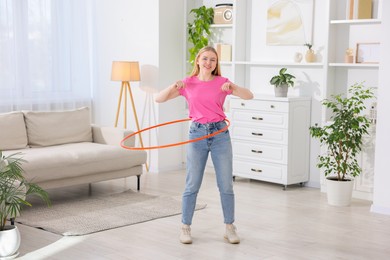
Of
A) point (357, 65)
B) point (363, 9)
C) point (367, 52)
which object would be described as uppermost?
point (363, 9)

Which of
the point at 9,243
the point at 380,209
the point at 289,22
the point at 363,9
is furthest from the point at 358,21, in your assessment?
the point at 9,243

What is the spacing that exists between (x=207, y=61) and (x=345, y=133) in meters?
2.08

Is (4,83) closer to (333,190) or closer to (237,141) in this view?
(237,141)

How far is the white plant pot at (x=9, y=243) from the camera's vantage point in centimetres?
434

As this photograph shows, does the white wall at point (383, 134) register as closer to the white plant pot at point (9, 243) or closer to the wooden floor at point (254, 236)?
the wooden floor at point (254, 236)

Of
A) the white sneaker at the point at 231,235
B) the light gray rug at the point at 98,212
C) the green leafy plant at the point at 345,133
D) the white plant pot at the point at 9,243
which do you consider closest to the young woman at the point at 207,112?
the white sneaker at the point at 231,235

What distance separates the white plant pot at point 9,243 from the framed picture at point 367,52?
3.82m

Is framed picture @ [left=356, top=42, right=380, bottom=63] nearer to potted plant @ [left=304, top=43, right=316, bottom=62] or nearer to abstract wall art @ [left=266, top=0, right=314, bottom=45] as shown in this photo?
potted plant @ [left=304, top=43, right=316, bottom=62]

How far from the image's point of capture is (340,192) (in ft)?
20.1

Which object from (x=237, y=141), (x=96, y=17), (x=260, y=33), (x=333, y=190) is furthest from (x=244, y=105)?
(x=96, y=17)

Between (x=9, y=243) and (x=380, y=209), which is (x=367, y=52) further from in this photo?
(x=9, y=243)

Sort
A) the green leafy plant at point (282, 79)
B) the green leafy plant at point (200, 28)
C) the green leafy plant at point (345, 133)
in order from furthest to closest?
1. the green leafy plant at point (200, 28)
2. the green leafy plant at point (282, 79)
3. the green leafy plant at point (345, 133)

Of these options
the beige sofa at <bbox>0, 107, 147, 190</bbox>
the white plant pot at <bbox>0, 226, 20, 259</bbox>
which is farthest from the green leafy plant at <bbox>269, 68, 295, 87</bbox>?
the white plant pot at <bbox>0, 226, 20, 259</bbox>

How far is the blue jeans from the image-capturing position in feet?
15.2
